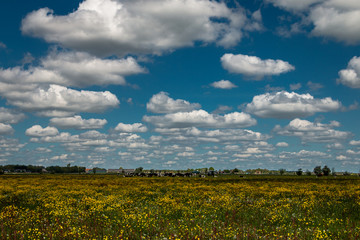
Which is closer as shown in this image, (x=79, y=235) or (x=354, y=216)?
(x=79, y=235)

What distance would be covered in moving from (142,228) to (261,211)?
8248 millimetres

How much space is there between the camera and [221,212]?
59.7 feet

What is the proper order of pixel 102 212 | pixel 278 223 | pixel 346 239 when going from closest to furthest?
pixel 346 239
pixel 278 223
pixel 102 212

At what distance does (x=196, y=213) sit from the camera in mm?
17719

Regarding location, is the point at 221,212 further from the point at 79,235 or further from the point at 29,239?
the point at 29,239

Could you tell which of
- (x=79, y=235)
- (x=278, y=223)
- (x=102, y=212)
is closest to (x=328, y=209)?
(x=278, y=223)

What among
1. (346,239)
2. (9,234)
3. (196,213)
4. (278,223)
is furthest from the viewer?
(196,213)

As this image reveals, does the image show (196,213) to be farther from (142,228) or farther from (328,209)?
(328,209)

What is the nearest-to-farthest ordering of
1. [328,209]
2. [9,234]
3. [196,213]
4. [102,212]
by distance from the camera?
1. [9,234]
2. [196,213]
3. [102,212]
4. [328,209]

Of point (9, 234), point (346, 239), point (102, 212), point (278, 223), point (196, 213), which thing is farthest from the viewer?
point (102, 212)

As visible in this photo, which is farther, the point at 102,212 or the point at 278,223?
the point at 102,212

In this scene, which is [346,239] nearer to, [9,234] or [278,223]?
[278,223]

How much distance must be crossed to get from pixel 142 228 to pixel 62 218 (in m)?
4.86

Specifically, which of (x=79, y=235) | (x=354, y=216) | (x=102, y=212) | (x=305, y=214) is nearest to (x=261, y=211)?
(x=305, y=214)
